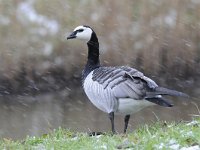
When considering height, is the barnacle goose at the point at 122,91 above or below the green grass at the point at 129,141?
above

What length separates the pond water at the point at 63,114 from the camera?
11672 mm

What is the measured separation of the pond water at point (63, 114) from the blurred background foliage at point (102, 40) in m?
0.70

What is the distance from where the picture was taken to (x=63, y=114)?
13281 mm

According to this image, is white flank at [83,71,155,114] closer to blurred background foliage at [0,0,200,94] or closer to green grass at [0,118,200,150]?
green grass at [0,118,200,150]

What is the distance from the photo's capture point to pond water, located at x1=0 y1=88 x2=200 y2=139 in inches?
460

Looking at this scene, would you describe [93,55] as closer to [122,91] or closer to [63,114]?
[122,91]

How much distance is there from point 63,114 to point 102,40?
114 inches

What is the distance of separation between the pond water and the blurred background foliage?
704 mm

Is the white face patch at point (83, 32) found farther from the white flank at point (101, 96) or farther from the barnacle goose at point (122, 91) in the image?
the white flank at point (101, 96)

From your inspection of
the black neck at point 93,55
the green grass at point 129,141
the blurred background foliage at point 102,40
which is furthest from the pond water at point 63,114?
the green grass at point 129,141

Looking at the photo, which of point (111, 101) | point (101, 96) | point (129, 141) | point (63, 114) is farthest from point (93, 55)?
point (63, 114)

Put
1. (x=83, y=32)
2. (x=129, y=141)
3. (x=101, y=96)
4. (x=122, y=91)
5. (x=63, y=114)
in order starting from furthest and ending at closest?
(x=63, y=114)
(x=83, y=32)
(x=101, y=96)
(x=122, y=91)
(x=129, y=141)

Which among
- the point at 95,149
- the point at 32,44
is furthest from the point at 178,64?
the point at 95,149

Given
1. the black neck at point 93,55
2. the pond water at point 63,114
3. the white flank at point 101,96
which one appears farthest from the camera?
the pond water at point 63,114
